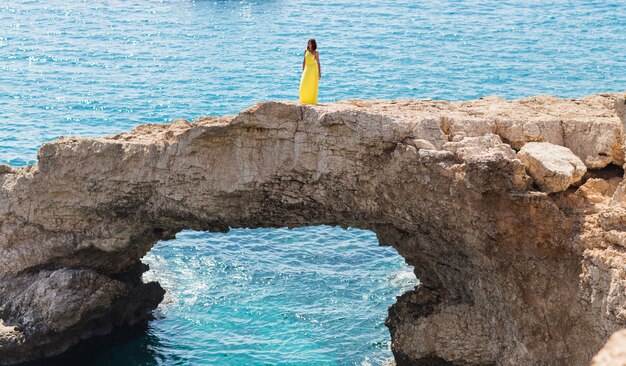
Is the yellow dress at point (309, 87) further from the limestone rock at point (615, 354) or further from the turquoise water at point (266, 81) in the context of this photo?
the limestone rock at point (615, 354)

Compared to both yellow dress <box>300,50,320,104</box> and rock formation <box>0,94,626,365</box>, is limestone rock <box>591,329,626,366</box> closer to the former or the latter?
rock formation <box>0,94,626,365</box>

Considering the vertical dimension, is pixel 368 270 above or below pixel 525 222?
below

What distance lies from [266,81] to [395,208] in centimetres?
2585

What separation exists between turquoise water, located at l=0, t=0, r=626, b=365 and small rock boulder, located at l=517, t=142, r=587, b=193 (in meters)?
7.57

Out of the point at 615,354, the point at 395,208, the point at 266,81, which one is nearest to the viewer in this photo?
the point at 615,354

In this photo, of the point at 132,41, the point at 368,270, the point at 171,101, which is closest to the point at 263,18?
the point at 132,41

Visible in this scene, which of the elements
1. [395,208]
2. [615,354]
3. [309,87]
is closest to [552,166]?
[395,208]

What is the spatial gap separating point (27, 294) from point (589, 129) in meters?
13.3

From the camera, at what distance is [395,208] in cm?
1856

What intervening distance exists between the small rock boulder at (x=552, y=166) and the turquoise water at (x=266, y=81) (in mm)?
7572

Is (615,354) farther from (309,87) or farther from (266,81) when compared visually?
(266,81)

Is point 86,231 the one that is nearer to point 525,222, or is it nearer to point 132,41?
point 525,222

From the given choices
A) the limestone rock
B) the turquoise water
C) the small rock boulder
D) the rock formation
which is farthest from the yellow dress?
the limestone rock

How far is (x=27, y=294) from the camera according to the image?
21047mm
